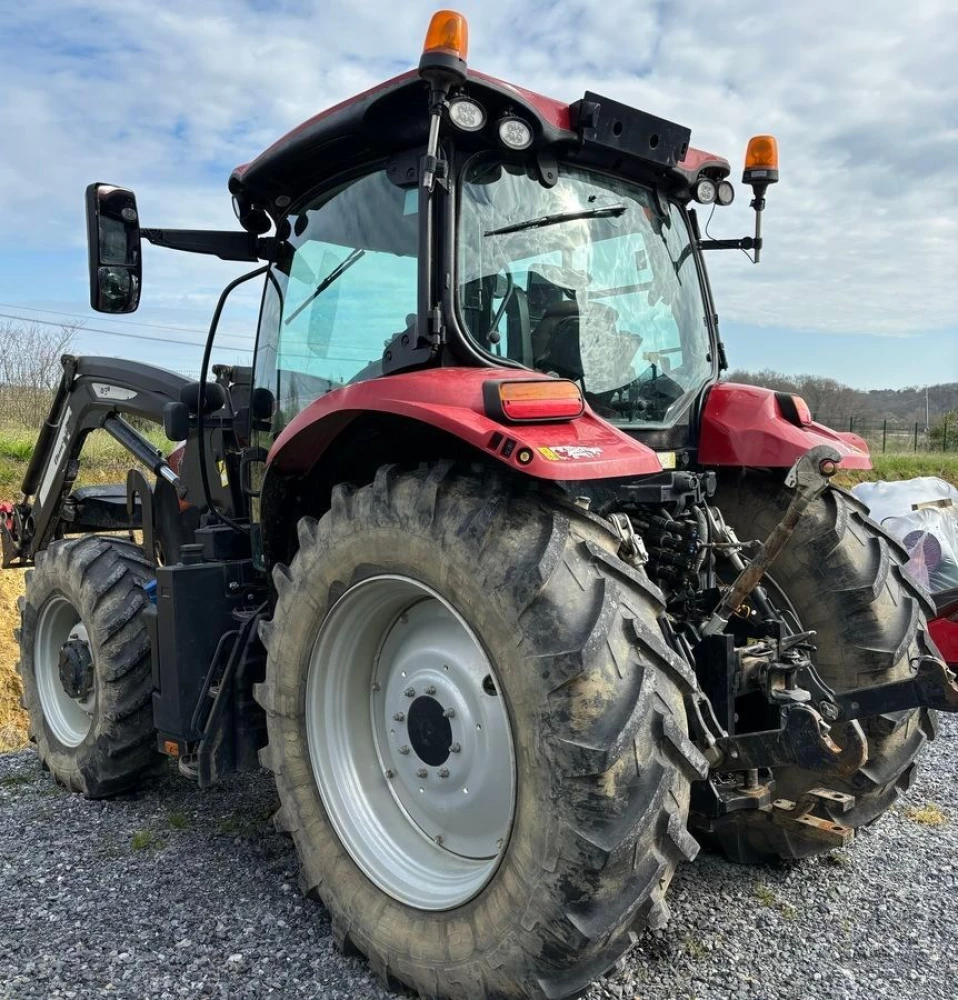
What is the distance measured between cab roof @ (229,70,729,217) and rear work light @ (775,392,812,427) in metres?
0.91

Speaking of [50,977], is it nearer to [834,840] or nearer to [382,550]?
[382,550]

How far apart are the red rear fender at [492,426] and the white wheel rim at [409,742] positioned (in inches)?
19.7

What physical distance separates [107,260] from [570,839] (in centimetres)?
280

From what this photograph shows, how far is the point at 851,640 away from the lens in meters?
3.21

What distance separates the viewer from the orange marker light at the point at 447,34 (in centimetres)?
250

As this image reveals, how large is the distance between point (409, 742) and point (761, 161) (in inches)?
110

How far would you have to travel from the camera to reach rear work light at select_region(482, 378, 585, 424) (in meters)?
2.32

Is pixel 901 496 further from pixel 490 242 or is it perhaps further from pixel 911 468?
Result: pixel 911 468

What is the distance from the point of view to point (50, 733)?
15.1 feet

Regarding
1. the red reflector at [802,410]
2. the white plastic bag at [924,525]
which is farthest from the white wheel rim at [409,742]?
the white plastic bag at [924,525]

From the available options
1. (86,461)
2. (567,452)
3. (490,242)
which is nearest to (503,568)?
(567,452)

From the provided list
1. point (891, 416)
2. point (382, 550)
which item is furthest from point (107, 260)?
point (891, 416)

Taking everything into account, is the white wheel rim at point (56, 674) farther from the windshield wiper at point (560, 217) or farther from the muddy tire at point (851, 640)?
the muddy tire at point (851, 640)

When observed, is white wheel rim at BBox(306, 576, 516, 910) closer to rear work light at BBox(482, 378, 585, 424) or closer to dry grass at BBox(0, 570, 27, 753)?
rear work light at BBox(482, 378, 585, 424)
